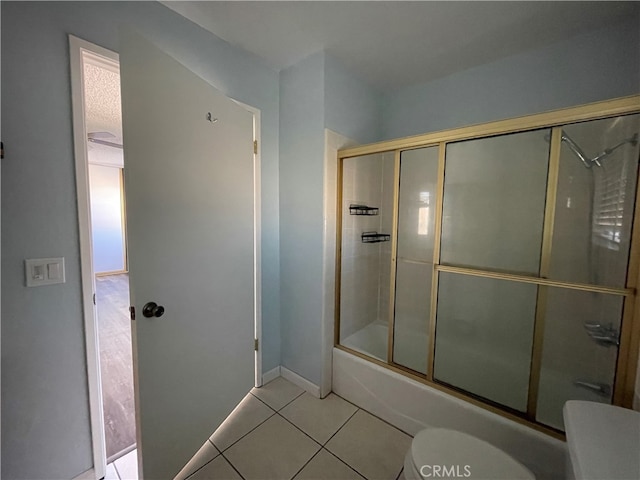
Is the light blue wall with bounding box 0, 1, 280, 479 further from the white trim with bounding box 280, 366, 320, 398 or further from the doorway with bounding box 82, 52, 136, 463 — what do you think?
the white trim with bounding box 280, 366, 320, 398

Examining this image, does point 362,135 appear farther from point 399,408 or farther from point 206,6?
point 399,408

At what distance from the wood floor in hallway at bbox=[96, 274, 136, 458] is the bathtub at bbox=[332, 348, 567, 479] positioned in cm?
140

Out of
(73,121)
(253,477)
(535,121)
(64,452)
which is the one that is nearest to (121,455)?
(64,452)

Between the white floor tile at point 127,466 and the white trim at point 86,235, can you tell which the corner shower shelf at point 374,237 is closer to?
the white trim at point 86,235

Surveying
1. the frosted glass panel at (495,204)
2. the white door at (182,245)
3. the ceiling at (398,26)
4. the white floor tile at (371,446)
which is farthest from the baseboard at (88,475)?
the ceiling at (398,26)

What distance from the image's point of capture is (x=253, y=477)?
1283 mm

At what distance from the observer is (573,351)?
1.42 metres

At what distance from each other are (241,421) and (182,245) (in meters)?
1.26

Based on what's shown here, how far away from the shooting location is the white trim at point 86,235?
1.09 m

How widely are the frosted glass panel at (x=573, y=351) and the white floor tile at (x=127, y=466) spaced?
2.14 metres

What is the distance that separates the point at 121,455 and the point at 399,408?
1651mm

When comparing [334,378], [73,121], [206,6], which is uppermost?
[206,6]

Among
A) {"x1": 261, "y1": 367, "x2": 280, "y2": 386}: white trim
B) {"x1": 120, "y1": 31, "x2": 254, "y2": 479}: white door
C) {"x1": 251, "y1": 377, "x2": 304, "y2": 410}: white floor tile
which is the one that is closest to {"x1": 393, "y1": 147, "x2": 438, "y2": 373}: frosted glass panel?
{"x1": 251, "y1": 377, "x2": 304, "y2": 410}: white floor tile

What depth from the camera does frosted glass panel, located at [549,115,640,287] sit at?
118 cm
